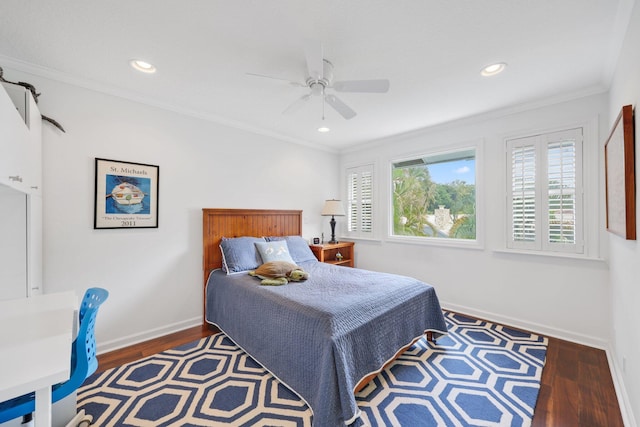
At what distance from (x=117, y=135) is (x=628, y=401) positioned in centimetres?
444

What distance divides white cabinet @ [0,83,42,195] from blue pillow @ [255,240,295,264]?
75.9 inches

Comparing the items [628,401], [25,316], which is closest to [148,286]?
[25,316]

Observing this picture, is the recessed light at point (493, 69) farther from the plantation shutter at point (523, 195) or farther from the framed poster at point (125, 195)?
the framed poster at point (125, 195)

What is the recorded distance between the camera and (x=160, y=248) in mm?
2881

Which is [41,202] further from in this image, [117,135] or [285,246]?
[285,246]

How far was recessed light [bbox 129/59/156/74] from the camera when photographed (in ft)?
6.98

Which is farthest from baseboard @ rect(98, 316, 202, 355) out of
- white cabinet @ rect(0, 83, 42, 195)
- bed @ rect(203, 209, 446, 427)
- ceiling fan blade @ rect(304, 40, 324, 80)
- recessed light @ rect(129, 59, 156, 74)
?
ceiling fan blade @ rect(304, 40, 324, 80)

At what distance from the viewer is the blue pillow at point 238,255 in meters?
2.99

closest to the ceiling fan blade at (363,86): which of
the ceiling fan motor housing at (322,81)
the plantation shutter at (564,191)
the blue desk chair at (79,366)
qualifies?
the ceiling fan motor housing at (322,81)

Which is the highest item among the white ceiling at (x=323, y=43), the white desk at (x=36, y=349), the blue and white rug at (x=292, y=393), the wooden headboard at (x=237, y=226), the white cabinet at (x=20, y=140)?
the white ceiling at (x=323, y=43)

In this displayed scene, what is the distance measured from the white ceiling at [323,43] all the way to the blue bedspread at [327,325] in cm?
183

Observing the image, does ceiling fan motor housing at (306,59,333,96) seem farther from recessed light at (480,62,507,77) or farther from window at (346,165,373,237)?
window at (346,165,373,237)

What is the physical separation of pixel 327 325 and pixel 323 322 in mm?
39

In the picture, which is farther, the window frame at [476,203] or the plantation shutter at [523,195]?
the window frame at [476,203]
